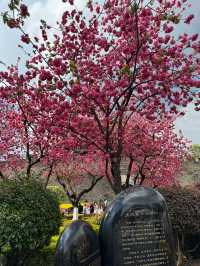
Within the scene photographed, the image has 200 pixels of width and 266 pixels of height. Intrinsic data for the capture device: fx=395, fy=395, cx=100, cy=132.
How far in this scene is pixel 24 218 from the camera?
8.41m

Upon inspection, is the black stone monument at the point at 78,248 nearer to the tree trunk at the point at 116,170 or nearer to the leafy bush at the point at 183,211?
the tree trunk at the point at 116,170

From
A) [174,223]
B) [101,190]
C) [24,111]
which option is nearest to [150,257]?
[174,223]

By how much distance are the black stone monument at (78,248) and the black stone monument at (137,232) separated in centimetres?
13

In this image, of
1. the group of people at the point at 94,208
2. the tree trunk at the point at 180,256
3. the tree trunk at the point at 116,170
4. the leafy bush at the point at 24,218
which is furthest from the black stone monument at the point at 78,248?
the group of people at the point at 94,208

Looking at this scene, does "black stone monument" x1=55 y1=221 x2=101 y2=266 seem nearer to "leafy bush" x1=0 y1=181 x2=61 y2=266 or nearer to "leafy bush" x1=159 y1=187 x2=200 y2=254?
"leafy bush" x1=0 y1=181 x2=61 y2=266

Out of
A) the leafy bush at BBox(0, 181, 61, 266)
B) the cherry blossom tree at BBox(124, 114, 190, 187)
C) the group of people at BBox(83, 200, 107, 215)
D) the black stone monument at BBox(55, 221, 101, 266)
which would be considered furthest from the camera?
the group of people at BBox(83, 200, 107, 215)

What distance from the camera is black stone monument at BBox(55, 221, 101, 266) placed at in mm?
5621

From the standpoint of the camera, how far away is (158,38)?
31.3 ft

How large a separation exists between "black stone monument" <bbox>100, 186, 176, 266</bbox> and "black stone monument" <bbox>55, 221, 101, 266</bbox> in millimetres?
132

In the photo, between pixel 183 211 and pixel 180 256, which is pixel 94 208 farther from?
pixel 183 211

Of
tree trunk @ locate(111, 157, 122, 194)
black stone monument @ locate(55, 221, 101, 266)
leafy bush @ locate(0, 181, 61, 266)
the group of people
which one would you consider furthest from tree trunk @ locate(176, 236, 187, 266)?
the group of people

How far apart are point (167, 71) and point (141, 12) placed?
5.06ft

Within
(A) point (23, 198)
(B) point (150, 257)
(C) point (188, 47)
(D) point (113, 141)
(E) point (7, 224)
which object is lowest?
(B) point (150, 257)

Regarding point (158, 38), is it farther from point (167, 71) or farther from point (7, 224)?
point (7, 224)
